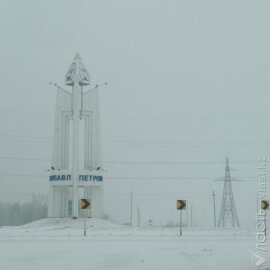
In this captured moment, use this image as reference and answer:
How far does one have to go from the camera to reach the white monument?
61094 mm

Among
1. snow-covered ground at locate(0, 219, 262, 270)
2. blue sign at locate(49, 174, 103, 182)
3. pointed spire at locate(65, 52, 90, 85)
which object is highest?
pointed spire at locate(65, 52, 90, 85)

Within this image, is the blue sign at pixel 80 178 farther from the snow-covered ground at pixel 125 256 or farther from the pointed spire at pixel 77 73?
the snow-covered ground at pixel 125 256

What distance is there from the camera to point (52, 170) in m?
61.4

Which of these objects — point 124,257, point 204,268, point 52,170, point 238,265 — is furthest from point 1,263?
point 52,170

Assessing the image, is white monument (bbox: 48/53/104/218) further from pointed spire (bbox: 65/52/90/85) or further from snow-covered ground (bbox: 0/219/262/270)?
snow-covered ground (bbox: 0/219/262/270)

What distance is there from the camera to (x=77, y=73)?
6219cm

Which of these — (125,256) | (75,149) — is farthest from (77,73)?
(125,256)

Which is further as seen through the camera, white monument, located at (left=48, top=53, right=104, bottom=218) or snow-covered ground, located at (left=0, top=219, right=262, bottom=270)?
white monument, located at (left=48, top=53, right=104, bottom=218)

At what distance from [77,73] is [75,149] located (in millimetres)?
8424

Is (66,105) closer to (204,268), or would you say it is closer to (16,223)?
(204,268)

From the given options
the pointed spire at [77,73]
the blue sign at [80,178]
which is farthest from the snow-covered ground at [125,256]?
the pointed spire at [77,73]

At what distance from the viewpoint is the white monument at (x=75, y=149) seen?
61.1m

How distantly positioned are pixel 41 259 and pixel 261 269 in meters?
7.86

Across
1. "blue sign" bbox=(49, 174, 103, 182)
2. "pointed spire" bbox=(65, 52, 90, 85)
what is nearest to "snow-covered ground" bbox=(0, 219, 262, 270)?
"blue sign" bbox=(49, 174, 103, 182)
